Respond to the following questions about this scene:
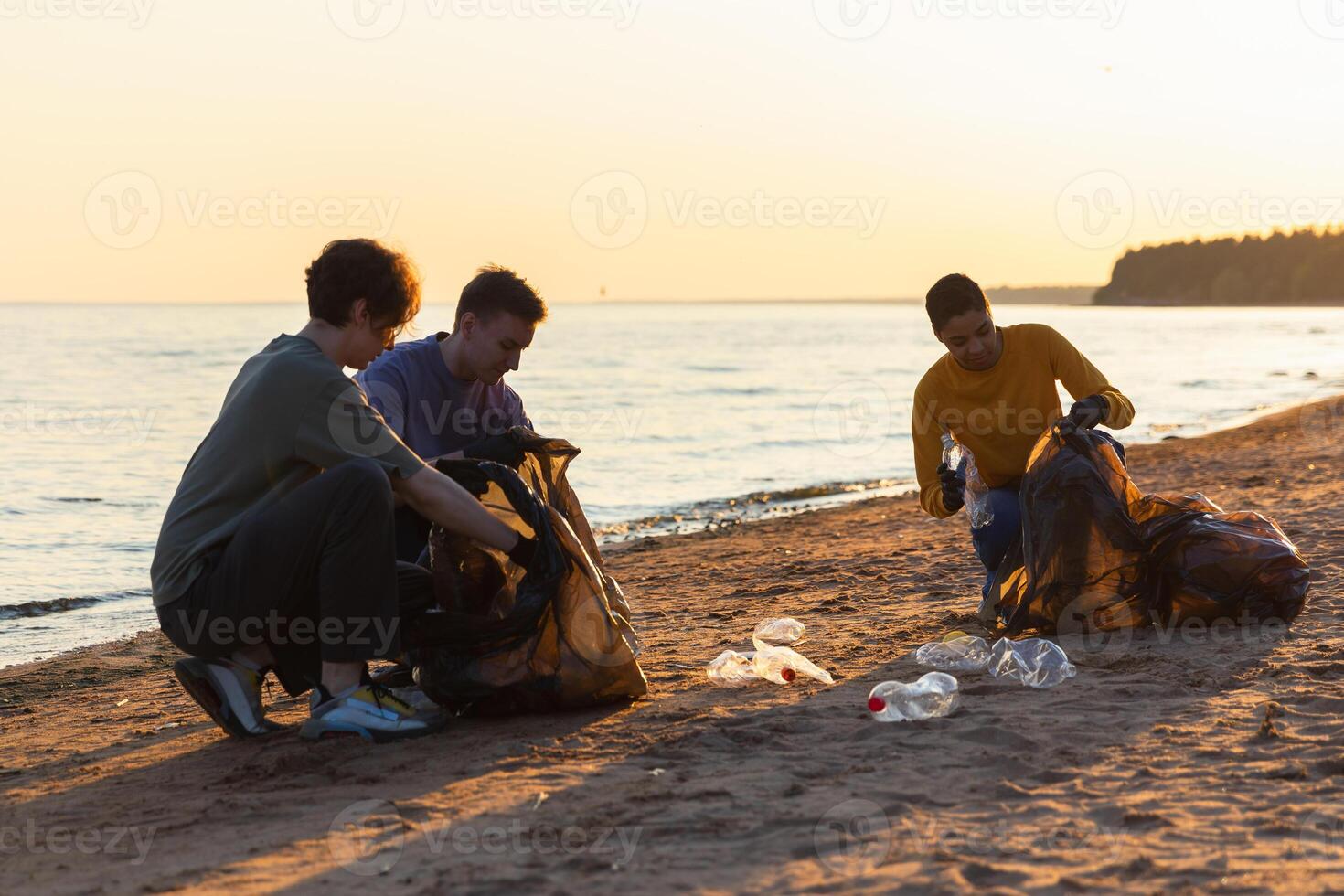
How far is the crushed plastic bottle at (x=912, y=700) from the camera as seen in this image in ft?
11.7

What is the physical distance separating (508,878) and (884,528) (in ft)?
22.5

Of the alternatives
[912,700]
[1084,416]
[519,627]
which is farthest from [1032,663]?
[519,627]

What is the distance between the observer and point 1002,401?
5.00 meters

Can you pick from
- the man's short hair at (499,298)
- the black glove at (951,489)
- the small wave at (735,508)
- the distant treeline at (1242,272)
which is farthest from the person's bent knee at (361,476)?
the distant treeline at (1242,272)

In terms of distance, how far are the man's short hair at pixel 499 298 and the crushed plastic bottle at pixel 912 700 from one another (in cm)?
188

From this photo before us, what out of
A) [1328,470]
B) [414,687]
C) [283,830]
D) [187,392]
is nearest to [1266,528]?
[414,687]

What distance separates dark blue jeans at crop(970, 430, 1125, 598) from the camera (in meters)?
4.96

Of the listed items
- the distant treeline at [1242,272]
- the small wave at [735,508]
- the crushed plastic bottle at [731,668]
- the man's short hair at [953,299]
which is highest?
the distant treeline at [1242,272]

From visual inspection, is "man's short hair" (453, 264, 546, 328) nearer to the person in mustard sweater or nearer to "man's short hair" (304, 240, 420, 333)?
"man's short hair" (304, 240, 420, 333)

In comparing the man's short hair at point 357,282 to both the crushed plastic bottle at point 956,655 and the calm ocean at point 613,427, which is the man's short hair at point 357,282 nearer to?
the crushed plastic bottle at point 956,655

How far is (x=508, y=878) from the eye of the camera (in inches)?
98.3

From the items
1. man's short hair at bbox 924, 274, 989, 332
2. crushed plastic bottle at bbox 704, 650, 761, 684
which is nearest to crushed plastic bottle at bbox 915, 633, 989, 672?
crushed plastic bottle at bbox 704, 650, 761, 684

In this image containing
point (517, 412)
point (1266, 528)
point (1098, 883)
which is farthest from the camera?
point (517, 412)

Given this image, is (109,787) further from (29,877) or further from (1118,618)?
(1118,618)
